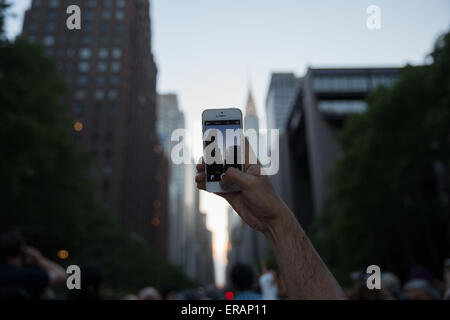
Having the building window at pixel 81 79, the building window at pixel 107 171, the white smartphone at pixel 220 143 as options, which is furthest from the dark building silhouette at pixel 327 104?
the white smartphone at pixel 220 143

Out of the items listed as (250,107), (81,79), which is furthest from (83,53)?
(81,79)

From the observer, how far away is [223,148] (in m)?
1.90

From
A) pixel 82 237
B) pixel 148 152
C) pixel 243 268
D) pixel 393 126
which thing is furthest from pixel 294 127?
pixel 243 268

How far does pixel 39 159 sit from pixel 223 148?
1616cm

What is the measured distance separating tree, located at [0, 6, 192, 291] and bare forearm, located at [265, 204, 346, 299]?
1290 centimetres

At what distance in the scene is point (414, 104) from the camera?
67.3ft

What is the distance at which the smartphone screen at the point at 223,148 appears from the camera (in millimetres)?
1790

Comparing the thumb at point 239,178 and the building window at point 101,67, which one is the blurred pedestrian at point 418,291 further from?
the building window at point 101,67

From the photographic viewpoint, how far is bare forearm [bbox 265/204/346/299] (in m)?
1.34

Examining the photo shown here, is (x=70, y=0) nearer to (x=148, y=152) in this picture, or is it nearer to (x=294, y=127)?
(x=294, y=127)

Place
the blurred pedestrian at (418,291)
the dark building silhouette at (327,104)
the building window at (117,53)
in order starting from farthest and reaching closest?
1. the dark building silhouette at (327,104)
2. the building window at (117,53)
3. the blurred pedestrian at (418,291)
